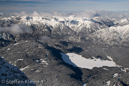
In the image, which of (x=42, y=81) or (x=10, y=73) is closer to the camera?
(x=10, y=73)

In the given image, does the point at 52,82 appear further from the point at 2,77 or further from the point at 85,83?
the point at 2,77

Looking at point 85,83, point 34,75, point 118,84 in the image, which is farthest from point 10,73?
point 118,84

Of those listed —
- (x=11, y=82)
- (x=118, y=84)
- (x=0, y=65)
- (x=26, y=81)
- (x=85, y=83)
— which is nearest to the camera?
(x=11, y=82)

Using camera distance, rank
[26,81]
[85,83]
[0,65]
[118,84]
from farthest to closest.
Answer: [85,83] → [118,84] → [0,65] → [26,81]

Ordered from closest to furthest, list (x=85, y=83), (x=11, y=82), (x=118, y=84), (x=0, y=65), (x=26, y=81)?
(x=11, y=82) < (x=26, y=81) < (x=0, y=65) < (x=118, y=84) < (x=85, y=83)

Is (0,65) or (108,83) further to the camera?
(108,83)

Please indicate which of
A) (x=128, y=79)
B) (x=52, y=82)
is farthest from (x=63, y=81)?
(x=128, y=79)

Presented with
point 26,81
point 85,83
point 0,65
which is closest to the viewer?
point 26,81

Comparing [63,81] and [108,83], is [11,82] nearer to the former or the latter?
[63,81]

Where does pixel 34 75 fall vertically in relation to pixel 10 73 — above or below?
below
